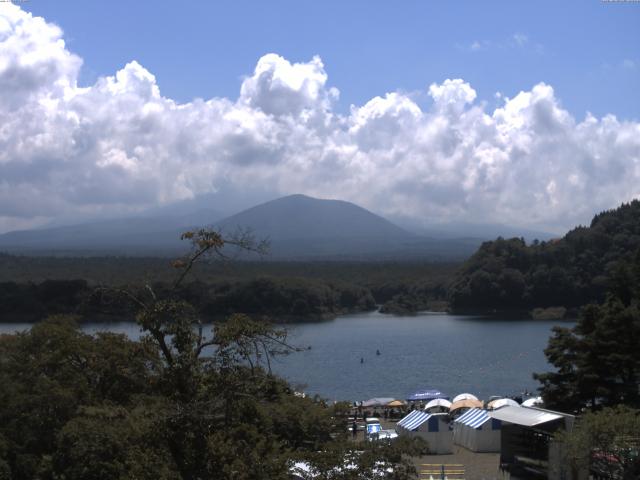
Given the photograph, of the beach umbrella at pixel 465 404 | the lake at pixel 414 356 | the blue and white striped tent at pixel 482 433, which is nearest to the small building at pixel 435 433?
the blue and white striped tent at pixel 482 433

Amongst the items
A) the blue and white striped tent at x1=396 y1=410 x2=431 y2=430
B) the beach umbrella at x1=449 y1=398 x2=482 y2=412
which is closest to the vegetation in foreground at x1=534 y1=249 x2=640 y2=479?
the blue and white striped tent at x1=396 y1=410 x2=431 y2=430

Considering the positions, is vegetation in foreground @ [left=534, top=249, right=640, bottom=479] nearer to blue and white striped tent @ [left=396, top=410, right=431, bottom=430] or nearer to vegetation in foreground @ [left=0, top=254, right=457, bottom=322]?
blue and white striped tent @ [left=396, top=410, right=431, bottom=430]

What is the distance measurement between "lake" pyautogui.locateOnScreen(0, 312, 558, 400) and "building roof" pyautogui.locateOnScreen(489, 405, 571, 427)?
23.0 feet

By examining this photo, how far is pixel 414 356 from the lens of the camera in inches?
1673

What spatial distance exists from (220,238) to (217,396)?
3.79ft

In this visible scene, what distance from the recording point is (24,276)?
69.6 m

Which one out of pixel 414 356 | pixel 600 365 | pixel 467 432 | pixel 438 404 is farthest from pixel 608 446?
pixel 414 356

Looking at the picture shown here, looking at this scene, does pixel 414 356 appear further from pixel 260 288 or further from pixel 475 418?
pixel 475 418

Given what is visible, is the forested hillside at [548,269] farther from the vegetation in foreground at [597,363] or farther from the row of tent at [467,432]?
the row of tent at [467,432]

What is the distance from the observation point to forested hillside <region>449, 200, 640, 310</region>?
2507 inches

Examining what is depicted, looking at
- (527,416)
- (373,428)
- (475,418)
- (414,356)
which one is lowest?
(414,356)

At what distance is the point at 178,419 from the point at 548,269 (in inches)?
2447

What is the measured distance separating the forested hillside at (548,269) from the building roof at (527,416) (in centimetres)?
4830

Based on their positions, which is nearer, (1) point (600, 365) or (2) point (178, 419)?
(2) point (178, 419)
